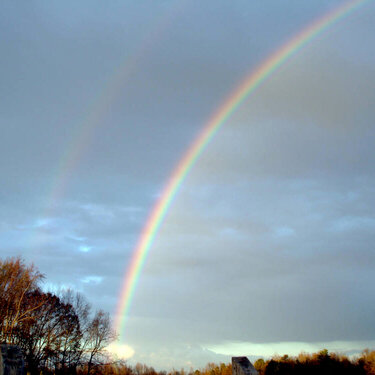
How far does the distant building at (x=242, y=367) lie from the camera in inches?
271

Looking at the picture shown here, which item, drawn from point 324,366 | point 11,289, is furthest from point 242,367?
point 11,289

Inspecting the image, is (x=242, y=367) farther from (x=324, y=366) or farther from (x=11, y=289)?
(x=11, y=289)

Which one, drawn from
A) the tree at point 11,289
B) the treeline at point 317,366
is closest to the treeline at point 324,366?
the treeline at point 317,366

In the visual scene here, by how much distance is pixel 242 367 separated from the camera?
705cm

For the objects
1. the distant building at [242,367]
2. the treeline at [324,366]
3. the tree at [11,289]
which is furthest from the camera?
the tree at [11,289]

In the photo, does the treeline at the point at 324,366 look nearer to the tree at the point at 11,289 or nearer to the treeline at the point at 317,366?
the treeline at the point at 317,366

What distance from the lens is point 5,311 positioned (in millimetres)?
41094

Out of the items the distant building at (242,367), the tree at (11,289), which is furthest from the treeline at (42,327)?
the distant building at (242,367)

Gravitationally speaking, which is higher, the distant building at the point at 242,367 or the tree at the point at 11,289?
the tree at the point at 11,289

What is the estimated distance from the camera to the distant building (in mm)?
6872

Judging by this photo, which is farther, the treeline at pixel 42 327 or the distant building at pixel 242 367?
the treeline at pixel 42 327

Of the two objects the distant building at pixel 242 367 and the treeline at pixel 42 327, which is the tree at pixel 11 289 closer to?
the treeline at pixel 42 327

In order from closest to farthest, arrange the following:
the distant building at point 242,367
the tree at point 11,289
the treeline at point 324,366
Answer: the distant building at point 242,367 < the treeline at point 324,366 < the tree at point 11,289

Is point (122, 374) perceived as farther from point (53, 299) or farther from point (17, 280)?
point (17, 280)
